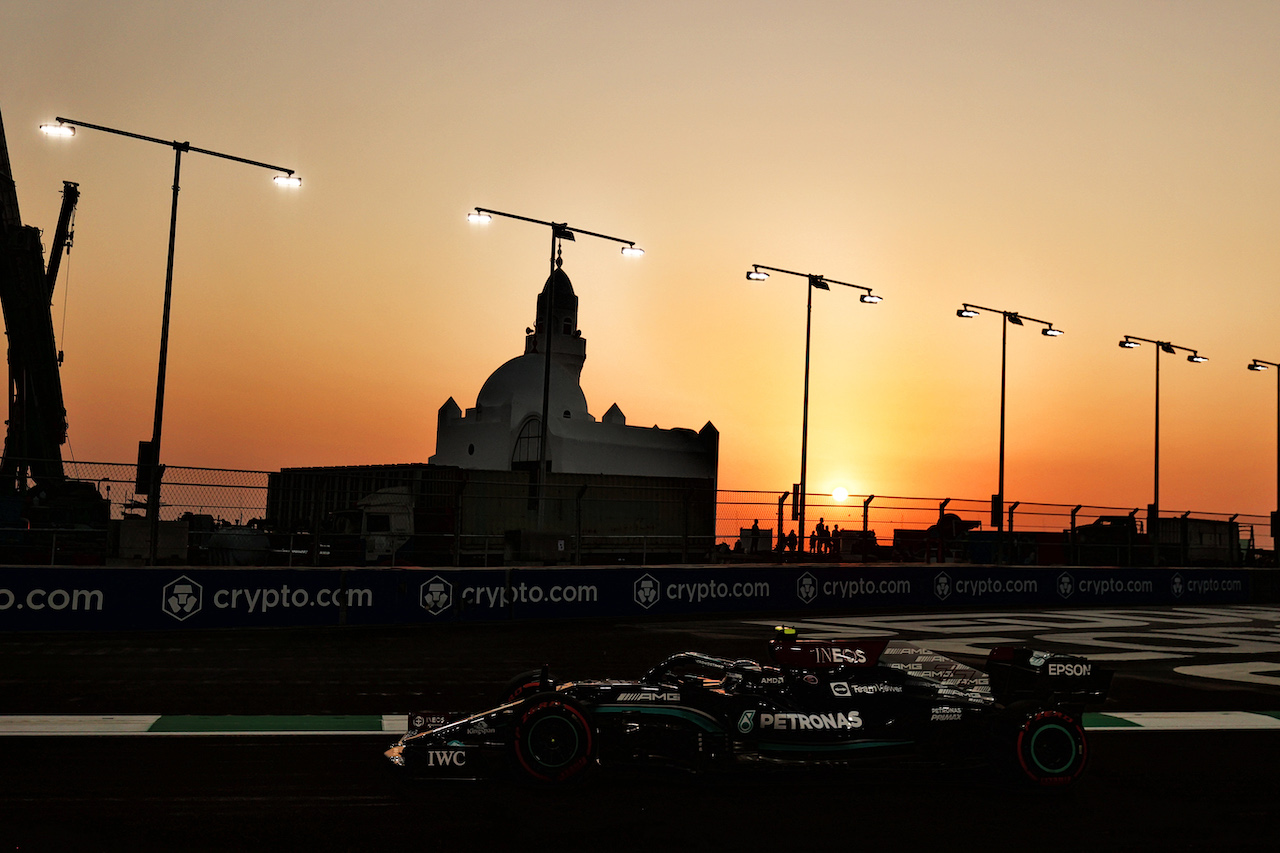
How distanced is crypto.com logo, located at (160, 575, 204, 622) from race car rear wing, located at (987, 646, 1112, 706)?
42.7 ft

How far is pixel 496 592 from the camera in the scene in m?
18.5

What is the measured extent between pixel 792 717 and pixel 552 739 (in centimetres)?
144

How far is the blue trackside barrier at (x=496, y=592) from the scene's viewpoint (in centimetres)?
1572

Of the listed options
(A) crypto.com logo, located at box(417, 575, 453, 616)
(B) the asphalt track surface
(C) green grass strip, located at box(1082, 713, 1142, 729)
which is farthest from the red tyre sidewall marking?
(A) crypto.com logo, located at box(417, 575, 453, 616)

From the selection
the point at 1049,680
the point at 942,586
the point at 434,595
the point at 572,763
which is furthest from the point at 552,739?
the point at 942,586

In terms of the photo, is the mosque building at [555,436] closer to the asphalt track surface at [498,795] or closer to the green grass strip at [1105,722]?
the asphalt track surface at [498,795]

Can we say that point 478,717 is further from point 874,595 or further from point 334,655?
point 874,595

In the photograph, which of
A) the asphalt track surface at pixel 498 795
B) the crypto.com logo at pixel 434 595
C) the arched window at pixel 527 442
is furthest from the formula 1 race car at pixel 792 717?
the arched window at pixel 527 442

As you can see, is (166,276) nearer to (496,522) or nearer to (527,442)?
(496,522)

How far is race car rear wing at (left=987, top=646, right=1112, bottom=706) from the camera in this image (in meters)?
6.72

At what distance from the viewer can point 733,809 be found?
6078 mm

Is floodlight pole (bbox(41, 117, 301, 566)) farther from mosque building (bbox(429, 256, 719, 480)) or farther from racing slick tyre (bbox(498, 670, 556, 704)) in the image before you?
mosque building (bbox(429, 256, 719, 480))

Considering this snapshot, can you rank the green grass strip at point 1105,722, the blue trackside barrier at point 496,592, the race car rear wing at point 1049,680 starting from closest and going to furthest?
1. the race car rear wing at point 1049,680
2. the green grass strip at point 1105,722
3. the blue trackside barrier at point 496,592

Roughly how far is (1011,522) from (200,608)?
18.7 m
